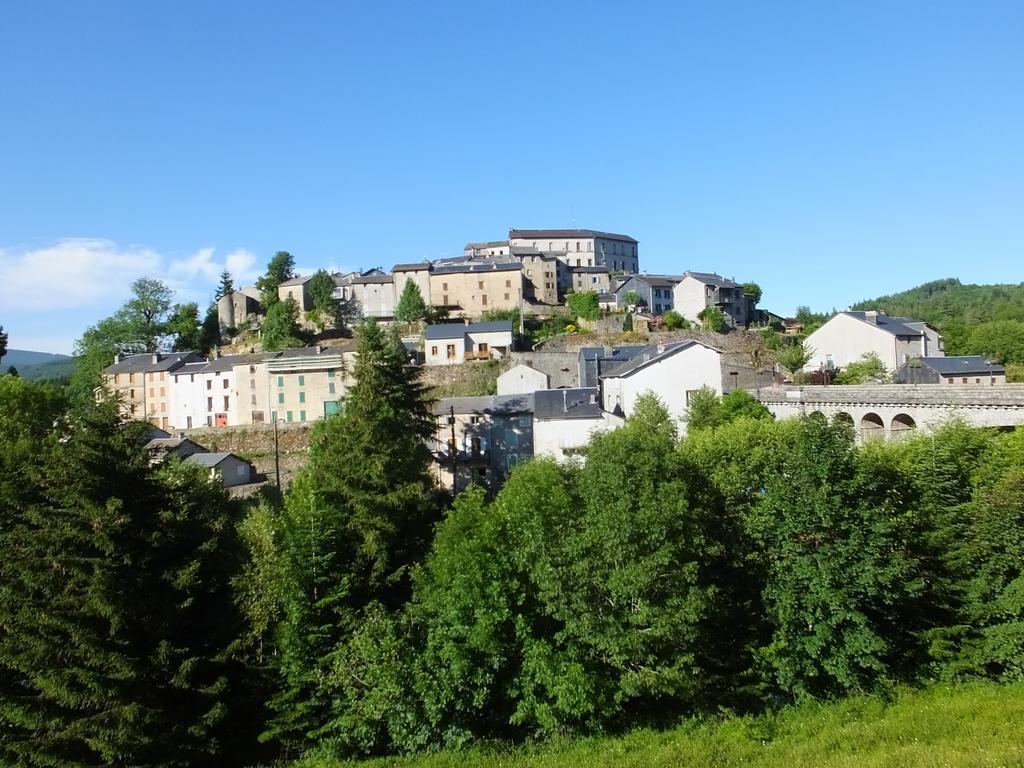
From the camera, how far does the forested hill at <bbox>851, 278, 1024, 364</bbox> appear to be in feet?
196

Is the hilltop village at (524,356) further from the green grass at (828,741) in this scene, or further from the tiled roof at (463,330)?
the green grass at (828,741)

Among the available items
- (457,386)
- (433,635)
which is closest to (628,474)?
(433,635)

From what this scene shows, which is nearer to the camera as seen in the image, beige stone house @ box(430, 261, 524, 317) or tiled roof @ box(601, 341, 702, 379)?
tiled roof @ box(601, 341, 702, 379)

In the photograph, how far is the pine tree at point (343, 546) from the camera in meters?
16.6

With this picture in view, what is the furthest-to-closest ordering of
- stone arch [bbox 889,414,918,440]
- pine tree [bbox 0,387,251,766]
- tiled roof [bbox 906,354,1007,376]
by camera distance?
1. tiled roof [bbox 906,354,1007,376]
2. stone arch [bbox 889,414,918,440]
3. pine tree [bbox 0,387,251,766]

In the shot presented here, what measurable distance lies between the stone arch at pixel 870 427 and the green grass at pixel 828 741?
55.0 ft

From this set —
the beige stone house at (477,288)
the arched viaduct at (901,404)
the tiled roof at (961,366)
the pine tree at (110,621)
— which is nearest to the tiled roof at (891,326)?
the tiled roof at (961,366)

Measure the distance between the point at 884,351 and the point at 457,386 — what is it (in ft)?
98.3

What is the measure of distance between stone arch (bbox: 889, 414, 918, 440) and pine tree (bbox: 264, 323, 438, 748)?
1955 cm

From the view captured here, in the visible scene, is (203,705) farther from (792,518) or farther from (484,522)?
(792,518)

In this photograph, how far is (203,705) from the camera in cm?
1627

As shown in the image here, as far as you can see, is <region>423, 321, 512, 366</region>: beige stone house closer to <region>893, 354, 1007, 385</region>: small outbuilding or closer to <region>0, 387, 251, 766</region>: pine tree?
<region>893, 354, 1007, 385</region>: small outbuilding

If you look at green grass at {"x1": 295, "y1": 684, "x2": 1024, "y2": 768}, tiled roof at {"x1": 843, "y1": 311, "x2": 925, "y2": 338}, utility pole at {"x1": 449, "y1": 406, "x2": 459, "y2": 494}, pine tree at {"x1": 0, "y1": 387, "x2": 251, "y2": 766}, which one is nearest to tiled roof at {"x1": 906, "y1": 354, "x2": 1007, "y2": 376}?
tiled roof at {"x1": 843, "y1": 311, "x2": 925, "y2": 338}

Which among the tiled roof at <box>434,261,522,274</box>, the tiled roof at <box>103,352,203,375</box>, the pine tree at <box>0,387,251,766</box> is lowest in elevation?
the pine tree at <box>0,387,251,766</box>
